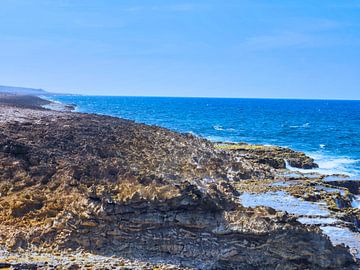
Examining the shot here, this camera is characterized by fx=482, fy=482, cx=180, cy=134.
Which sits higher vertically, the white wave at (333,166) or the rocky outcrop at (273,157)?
the rocky outcrop at (273,157)

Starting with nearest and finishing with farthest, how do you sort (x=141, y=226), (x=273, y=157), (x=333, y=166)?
(x=141, y=226) → (x=273, y=157) → (x=333, y=166)

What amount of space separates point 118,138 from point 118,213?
2456 cm

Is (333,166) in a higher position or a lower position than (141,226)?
lower

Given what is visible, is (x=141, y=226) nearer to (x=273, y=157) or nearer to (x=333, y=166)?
(x=273, y=157)

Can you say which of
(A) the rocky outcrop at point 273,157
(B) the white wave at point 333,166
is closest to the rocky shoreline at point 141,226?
(A) the rocky outcrop at point 273,157

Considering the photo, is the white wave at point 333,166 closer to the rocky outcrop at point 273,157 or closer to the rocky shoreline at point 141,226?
the rocky outcrop at point 273,157

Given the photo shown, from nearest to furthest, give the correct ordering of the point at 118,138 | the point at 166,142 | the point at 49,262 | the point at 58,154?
1. the point at 49,262
2. the point at 58,154
3. the point at 118,138
4. the point at 166,142

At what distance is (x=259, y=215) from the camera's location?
2180 centimetres

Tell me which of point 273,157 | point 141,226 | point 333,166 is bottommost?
point 333,166

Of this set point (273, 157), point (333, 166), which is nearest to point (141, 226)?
point (273, 157)

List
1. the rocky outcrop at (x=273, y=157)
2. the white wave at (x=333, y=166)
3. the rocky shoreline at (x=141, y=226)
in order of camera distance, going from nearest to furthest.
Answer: the rocky shoreline at (x=141, y=226) < the rocky outcrop at (x=273, y=157) < the white wave at (x=333, y=166)

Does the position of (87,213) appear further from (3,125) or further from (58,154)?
(3,125)

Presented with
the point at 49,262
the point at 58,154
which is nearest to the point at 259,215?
the point at 49,262

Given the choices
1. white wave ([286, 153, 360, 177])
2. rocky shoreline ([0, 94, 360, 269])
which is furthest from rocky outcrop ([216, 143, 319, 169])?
rocky shoreline ([0, 94, 360, 269])
